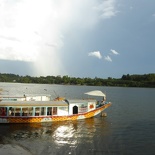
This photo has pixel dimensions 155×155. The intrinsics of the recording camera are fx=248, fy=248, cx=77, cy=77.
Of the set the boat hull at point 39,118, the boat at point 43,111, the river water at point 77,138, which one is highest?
the boat at point 43,111

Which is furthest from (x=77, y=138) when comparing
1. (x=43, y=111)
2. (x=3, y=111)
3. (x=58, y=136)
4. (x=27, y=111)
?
(x=3, y=111)

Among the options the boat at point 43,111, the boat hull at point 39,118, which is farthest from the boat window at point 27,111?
the boat hull at point 39,118

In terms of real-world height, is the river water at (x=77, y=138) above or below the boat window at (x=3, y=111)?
below

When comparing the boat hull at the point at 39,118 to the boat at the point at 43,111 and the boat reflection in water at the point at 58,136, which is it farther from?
the boat reflection in water at the point at 58,136

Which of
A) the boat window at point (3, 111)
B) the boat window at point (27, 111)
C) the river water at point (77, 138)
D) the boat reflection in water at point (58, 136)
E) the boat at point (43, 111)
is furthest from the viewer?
the boat window at point (27, 111)

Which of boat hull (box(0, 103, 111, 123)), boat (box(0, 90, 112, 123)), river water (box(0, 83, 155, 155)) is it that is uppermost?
boat (box(0, 90, 112, 123))

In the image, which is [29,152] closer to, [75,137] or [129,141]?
[75,137]

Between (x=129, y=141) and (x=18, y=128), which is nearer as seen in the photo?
(x=129, y=141)

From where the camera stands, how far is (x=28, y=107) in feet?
115

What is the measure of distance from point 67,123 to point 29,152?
14.5 metres

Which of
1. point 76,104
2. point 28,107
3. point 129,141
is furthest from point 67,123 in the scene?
point 129,141

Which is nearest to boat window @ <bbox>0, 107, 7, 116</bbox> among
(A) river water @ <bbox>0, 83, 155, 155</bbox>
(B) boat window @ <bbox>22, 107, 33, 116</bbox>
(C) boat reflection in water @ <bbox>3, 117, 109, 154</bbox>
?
(A) river water @ <bbox>0, 83, 155, 155</bbox>

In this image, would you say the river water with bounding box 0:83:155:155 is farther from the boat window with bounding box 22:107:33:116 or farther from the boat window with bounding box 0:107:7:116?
the boat window with bounding box 22:107:33:116

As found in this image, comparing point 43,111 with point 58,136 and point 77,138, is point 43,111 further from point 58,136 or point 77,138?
point 77,138
